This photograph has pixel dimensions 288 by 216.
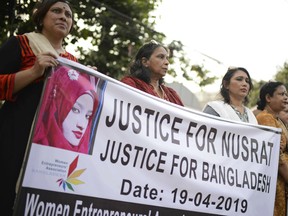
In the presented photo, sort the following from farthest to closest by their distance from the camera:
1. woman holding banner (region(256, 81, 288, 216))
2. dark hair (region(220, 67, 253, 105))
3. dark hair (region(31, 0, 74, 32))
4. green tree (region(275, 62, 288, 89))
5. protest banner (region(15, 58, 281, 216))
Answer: green tree (region(275, 62, 288, 89))
dark hair (region(220, 67, 253, 105))
woman holding banner (region(256, 81, 288, 216))
dark hair (region(31, 0, 74, 32))
protest banner (region(15, 58, 281, 216))

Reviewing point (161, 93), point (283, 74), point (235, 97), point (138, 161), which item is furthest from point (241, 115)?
point (283, 74)

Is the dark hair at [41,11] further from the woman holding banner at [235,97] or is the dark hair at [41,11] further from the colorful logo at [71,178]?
the woman holding banner at [235,97]

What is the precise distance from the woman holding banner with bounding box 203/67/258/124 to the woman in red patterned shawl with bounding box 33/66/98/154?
60.9 inches

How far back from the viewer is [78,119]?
2324 mm

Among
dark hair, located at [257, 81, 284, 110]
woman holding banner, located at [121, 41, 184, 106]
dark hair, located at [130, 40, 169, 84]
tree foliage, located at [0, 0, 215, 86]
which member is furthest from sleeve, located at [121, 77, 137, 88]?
tree foliage, located at [0, 0, 215, 86]

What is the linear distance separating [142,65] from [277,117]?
151 cm

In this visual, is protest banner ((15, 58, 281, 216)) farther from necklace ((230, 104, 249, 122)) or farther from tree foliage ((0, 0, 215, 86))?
tree foliage ((0, 0, 215, 86))

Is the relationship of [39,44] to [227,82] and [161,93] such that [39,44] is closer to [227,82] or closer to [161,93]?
[161,93]

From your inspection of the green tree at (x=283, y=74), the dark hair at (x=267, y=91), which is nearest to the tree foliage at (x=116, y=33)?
the dark hair at (x=267, y=91)

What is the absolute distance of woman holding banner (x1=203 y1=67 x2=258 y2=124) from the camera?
367 cm

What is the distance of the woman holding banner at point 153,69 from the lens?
3.47 metres

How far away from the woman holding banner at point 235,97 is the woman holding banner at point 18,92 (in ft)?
5.48

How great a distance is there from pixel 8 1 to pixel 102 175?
360 cm

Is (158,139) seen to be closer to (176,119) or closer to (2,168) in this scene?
(176,119)
